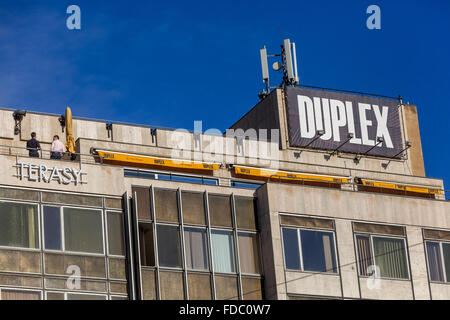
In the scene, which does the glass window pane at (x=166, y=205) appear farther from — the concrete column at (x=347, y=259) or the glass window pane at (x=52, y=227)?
the concrete column at (x=347, y=259)

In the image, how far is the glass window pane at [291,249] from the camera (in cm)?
4425

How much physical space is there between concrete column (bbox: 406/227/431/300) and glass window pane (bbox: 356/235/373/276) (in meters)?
2.05

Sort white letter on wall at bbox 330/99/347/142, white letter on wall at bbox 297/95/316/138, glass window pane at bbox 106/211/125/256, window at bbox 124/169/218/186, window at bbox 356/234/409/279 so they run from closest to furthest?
1. glass window pane at bbox 106/211/125/256
2. window at bbox 124/169/218/186
3. window at bbox 356/234/409/279
4. white letter on wall at bbox 297/95/316/138
5. white letter on wall at bbox 330/99/347/142

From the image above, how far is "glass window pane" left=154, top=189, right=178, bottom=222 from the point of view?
142ft

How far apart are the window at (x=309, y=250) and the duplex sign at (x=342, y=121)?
1316 centimetres

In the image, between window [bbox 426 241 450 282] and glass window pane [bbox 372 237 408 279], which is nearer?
glass window pane [bbox 372 237 408 279]

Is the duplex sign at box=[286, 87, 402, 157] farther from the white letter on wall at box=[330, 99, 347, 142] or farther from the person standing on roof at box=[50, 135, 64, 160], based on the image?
the person standing on roof at box=[50, 135, 64, 160]

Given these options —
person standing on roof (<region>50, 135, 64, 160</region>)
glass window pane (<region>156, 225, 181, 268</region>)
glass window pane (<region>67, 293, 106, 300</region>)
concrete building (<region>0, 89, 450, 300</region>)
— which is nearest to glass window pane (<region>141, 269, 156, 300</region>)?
concrete building (<region>0, 89, 450, 300</region>)

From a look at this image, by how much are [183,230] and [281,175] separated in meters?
12.2

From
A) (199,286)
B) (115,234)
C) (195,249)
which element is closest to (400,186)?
(195,249)

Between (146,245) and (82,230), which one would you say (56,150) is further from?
(146,245)

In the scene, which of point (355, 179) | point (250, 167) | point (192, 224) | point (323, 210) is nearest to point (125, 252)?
point (192, 224)
